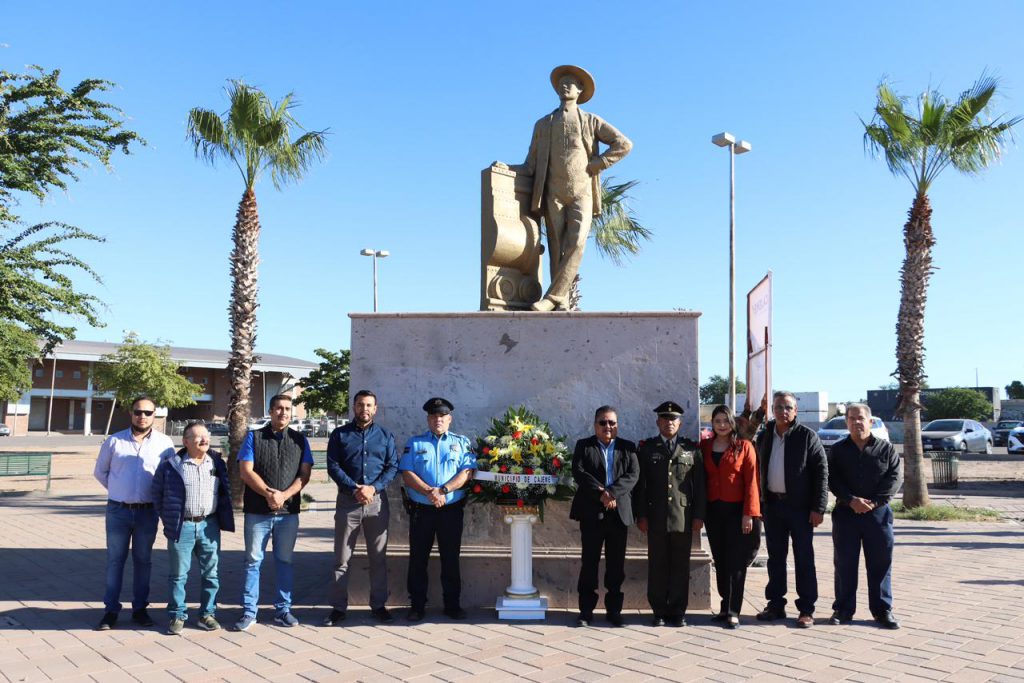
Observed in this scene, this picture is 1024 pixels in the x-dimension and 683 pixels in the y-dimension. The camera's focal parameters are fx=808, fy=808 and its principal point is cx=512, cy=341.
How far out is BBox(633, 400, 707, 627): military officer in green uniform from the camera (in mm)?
6188

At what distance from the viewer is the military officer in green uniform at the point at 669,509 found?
6188 mm

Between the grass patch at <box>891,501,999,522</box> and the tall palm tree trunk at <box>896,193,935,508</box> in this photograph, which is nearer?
the grass patch at <box>891,501,999,522</box>

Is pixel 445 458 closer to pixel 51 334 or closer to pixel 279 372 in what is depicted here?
pixel 51 334

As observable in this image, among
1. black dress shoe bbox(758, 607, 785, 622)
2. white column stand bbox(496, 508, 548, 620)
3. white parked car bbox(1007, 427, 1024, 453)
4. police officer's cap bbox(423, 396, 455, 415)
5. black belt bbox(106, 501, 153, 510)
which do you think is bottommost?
black dress shoe bbox(758, 607, 785, 622)

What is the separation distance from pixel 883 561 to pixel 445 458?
136 inches

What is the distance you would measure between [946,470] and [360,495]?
647 inches

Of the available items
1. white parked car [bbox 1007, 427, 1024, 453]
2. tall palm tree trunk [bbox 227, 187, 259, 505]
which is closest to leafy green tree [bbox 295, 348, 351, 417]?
tall palm tree trunk [bbox 227, 187, 259, 505]

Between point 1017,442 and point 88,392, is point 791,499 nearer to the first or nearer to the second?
point 1017,442

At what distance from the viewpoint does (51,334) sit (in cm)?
1507

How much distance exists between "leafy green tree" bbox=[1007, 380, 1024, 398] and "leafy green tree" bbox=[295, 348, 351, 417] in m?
85.0

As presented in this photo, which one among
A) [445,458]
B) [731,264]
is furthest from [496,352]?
[731,264]

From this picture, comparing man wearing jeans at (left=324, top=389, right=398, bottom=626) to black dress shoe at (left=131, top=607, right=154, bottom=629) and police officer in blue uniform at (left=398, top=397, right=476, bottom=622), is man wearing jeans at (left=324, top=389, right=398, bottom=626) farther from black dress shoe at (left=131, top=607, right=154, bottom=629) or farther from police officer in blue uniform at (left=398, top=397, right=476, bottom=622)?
black dress shoe at (left=131, top=607, right=154, bottom=629)

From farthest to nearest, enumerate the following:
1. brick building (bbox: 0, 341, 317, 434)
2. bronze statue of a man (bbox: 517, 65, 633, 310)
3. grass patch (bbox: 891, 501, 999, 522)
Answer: brick building (bbox: 0, 341, 317, 434), grass patch (bbox: 891, 501, 999, 522), bronze statue of a man (bbox: 517, 65, 633, 310)

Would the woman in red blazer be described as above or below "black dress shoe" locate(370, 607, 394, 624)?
above
